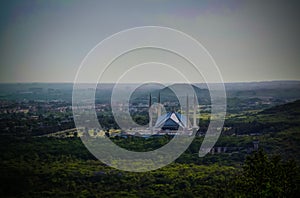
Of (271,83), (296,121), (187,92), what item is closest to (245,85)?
(271,83)

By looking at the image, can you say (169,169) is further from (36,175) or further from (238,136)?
(238,136)

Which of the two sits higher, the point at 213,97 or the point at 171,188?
the point at 213,97

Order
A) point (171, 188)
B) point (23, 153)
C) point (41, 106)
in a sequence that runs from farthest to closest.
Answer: point (41, 106) < point (23, 153) < point (171, 188)

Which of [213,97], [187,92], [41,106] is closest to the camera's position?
[187,92]

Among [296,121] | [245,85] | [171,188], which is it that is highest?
[245,85]

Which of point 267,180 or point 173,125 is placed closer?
point 267,180

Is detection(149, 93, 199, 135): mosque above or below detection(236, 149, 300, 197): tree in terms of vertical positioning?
below

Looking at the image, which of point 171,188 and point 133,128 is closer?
point 171,188

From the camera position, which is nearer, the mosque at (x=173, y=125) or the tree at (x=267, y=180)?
the tree at (x=267, y=180)

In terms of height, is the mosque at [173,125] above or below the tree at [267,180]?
below

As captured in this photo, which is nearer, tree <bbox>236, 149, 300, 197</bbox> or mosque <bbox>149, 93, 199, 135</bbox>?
tree <bbox>236, 149, 300, 197</bbox>

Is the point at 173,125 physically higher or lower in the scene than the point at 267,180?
lower
